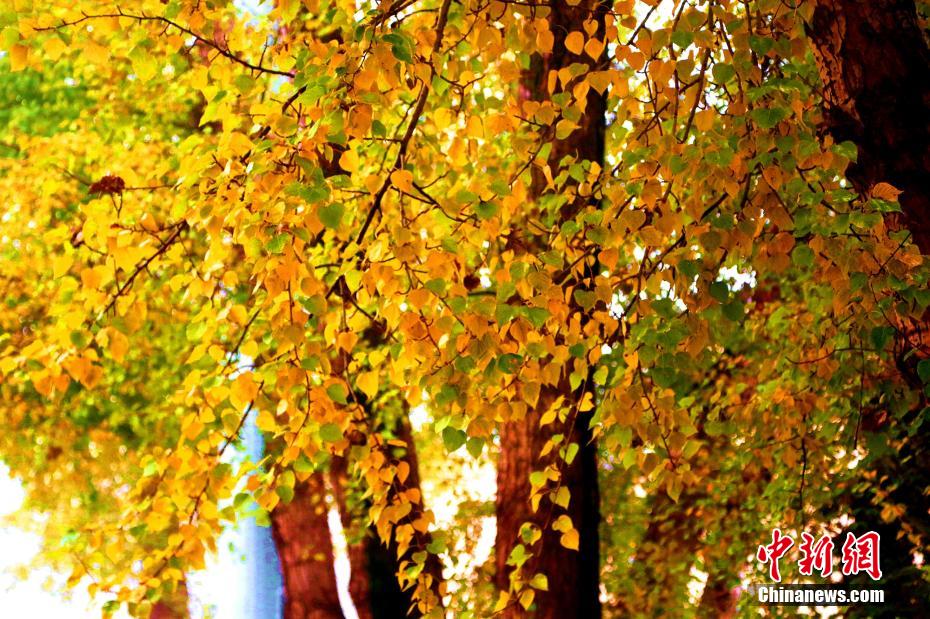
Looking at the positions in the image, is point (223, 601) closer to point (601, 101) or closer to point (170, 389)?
point (170, 389)

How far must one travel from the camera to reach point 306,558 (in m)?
8.38

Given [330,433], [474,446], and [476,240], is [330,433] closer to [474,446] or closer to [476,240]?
[474,446]

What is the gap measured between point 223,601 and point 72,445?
3.10m

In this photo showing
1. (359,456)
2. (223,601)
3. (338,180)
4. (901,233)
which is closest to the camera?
(338,180)

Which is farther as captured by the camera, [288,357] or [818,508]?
[818,508]

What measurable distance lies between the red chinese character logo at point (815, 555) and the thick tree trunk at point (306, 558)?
3618 mm

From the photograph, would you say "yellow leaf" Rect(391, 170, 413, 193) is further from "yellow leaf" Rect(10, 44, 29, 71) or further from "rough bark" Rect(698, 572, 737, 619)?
"rough bark" Rect(698, 572, 737, 619)

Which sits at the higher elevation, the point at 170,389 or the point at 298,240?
the point at 170,389

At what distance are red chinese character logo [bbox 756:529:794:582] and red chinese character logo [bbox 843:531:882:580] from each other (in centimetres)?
41

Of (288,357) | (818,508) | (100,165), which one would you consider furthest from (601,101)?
(288,357)

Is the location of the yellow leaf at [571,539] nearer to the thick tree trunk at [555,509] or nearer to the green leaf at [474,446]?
→ the green leaf at [474,446]

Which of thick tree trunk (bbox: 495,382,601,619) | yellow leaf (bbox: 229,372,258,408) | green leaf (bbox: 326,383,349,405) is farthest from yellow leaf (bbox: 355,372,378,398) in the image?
thick tree trunk (bbox: 495,382,601,619)

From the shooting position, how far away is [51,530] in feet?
39.2

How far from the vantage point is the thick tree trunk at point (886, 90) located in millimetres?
3533
